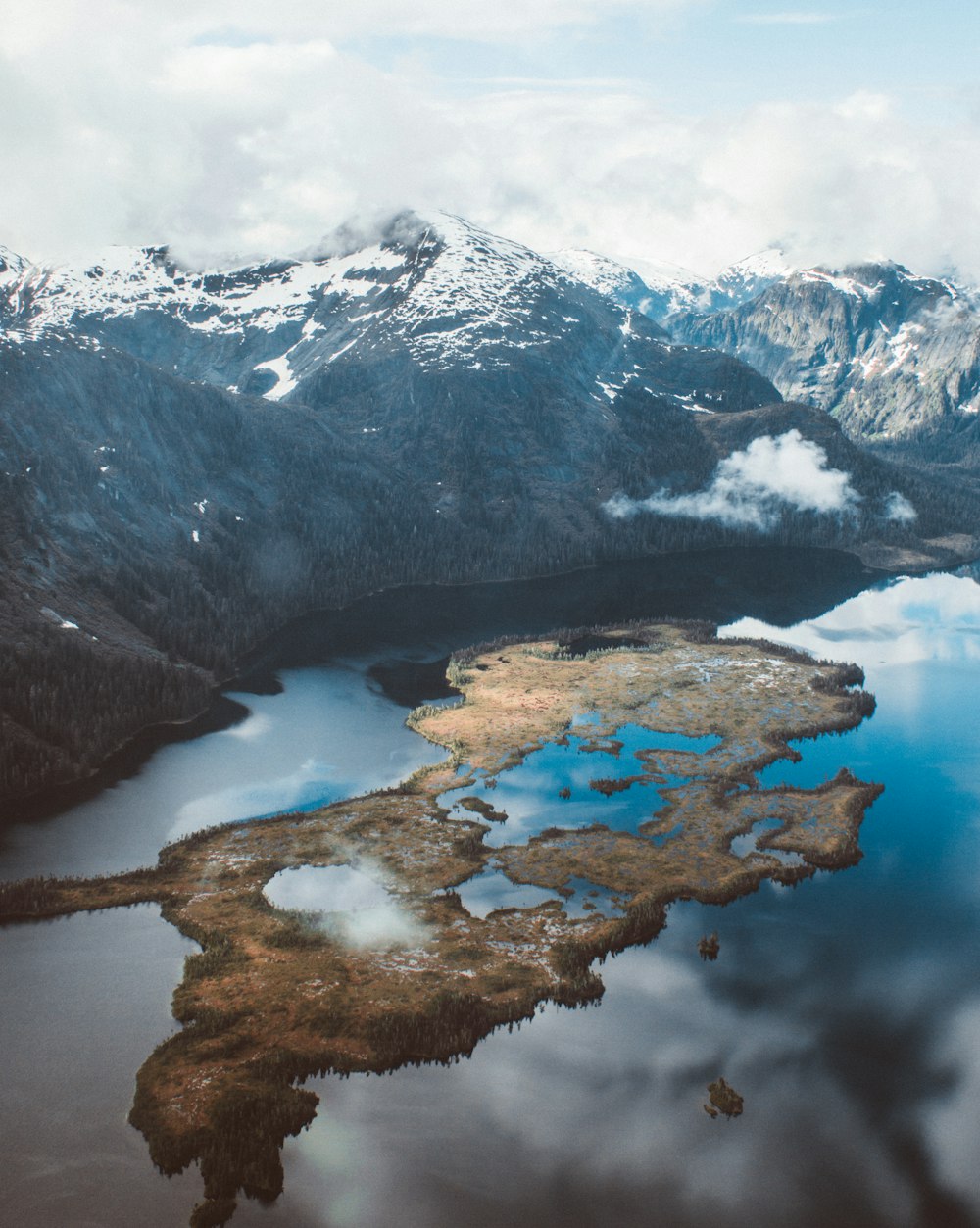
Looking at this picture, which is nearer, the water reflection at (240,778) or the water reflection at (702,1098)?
the water reflection at (702,1098)

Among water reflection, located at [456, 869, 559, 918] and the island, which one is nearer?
the island

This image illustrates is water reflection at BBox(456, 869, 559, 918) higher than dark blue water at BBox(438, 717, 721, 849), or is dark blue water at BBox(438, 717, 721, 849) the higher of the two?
water reflection at BBox(456, 869, 559, 918)

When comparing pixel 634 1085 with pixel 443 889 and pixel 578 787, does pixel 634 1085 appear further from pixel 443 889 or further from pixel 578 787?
pixel 578 787

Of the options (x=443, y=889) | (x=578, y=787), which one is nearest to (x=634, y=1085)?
(x=443, y=889)

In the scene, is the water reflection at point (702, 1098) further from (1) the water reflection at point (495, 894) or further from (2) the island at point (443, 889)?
(1) the water reflection at point (495, 894)

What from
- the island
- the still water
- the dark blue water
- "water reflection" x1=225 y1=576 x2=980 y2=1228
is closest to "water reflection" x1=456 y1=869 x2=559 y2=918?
the island

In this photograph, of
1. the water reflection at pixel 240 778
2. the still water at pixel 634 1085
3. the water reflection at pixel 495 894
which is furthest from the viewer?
the water reflection at pixel 240 778

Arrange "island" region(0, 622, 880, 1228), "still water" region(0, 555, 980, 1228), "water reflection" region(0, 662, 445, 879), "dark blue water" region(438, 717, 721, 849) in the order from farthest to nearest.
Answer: "dark blue water" region(438, 717, 721, 849) → "water reflection" region(0, 662, 445, 879) → "island" region(0, 622, 880, 1228) → "still water" region(0, 555, 980, 1228)

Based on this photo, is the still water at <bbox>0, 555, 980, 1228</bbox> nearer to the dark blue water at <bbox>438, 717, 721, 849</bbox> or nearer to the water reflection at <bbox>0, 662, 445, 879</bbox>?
the water reflection at <bbox>0, 662, 445, 879</bbox>

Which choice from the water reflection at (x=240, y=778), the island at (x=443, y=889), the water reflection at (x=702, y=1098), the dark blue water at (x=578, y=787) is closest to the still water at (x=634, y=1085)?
the water reflection at (x=702, y=1098)
